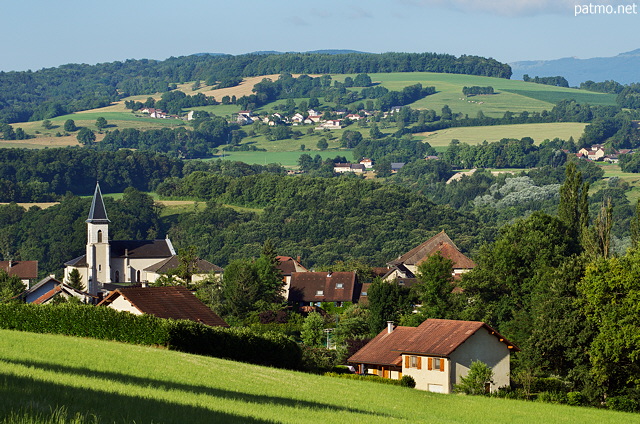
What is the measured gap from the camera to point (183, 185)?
172250mm

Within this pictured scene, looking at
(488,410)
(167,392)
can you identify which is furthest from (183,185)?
(167,392)

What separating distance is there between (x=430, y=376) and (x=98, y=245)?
69.6 m

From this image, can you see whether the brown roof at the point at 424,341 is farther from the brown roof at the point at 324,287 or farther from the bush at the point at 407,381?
the brown roof at the point at 324,287

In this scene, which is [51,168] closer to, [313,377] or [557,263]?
[557,263]

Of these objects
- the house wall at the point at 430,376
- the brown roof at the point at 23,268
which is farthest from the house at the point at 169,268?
the house wall at the point at 430,376

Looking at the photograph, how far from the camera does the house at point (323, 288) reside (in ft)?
300

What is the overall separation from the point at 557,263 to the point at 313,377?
29.1 meters

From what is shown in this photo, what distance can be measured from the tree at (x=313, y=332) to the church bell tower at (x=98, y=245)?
4718 centimetres

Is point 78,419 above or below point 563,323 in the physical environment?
above

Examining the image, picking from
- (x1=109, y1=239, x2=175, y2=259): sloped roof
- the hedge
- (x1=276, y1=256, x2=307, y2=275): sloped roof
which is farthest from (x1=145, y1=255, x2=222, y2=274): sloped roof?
the hedge

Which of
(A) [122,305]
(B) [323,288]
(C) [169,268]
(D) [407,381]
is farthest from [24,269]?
(D) [407,381]

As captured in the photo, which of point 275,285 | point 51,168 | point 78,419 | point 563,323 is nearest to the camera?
point 78,419

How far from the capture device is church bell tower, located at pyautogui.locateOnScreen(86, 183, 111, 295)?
108812mm

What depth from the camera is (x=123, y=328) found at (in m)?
37.9
